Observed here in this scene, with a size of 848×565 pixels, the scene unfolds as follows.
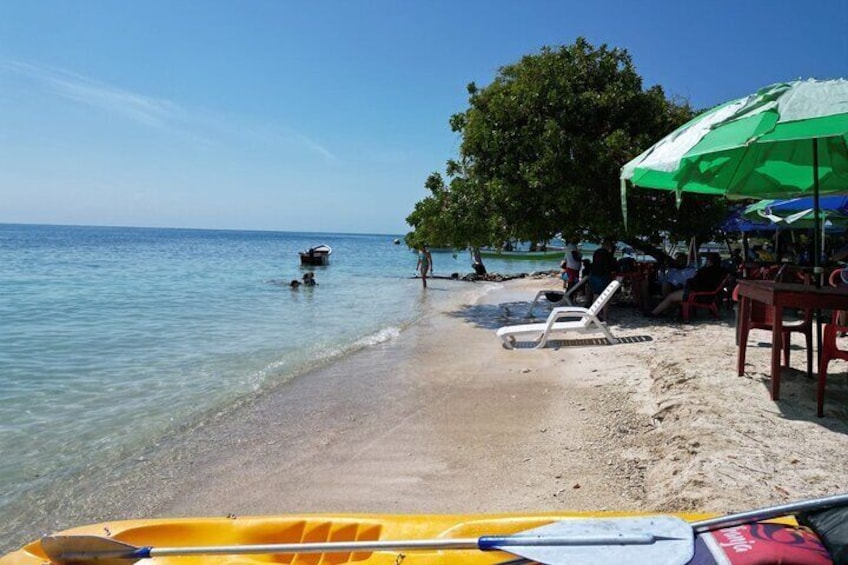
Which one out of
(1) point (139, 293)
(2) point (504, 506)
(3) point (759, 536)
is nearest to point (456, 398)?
(2) point (504, 506)

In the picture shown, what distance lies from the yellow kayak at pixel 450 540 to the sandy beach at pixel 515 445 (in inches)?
48.4

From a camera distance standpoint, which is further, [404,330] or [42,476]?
[404,330]

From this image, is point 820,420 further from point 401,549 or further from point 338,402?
point 338,402

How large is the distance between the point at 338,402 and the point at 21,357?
22.3 feet

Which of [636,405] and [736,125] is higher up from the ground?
[736,125]

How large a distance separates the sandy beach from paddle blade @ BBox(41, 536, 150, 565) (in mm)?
1688

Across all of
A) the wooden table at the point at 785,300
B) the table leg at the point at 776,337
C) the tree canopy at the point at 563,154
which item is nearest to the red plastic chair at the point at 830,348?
the wooden table at the point at 785,300

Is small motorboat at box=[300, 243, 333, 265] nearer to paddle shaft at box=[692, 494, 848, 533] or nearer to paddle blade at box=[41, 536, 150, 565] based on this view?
paddle blade at box=[41, 536, 150, 565]

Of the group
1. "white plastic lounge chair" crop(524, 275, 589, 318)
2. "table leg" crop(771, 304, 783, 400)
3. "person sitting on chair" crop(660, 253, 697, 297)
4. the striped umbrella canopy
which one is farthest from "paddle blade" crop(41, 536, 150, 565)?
the striped umbrella canopy

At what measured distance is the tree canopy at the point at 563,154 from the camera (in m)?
11.8

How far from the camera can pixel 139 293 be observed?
20.5 meters

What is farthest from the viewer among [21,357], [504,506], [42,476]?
[21,357]

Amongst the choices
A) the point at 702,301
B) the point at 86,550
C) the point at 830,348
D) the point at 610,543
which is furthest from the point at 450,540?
the point at 702,301

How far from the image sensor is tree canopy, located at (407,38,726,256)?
11.8 meters
